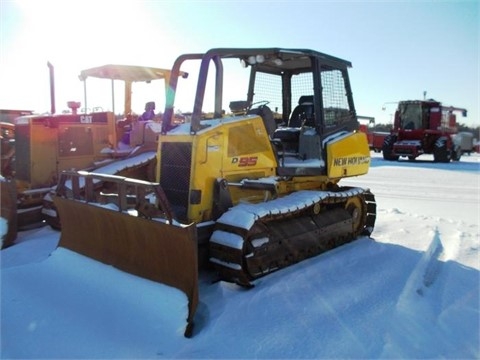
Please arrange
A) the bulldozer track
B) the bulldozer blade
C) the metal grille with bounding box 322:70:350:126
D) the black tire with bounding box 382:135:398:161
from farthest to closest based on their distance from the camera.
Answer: the black tire with bounding box 382:135:398:161 < the metal grille with bounding box 322:70:350:126 < the bulldozer track < the bulldozer blade

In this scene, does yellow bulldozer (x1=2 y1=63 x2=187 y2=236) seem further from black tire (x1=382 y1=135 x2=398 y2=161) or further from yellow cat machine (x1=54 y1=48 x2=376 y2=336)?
black tire (x1=382 y1=135 x2=398 y2=161)

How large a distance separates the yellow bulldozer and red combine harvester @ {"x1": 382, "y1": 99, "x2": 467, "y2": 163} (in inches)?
605

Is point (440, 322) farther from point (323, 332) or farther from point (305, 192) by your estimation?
point (305, 192)

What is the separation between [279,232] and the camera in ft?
16.0

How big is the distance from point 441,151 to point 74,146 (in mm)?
18091

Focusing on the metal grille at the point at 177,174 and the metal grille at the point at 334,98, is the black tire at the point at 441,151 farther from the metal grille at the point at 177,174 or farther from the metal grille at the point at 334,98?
the metal grille at the point at 177,174

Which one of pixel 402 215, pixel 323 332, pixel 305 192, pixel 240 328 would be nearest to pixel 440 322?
pixel 323 332

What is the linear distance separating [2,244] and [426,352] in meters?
5.73

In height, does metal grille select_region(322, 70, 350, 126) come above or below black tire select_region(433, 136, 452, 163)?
above

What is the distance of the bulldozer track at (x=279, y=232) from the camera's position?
4.36 meters

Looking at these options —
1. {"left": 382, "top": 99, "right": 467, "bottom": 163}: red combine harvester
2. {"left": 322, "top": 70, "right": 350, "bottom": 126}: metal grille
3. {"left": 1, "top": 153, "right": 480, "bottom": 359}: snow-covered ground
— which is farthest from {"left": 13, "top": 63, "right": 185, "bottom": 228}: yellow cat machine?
{"left": 382, "top": 99, "right": 467, "bottom": 163}: red combine harvester

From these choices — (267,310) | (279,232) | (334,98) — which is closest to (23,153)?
(279,232)

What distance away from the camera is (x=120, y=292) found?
13.5 feet

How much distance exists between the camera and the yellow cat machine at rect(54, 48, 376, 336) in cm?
421
